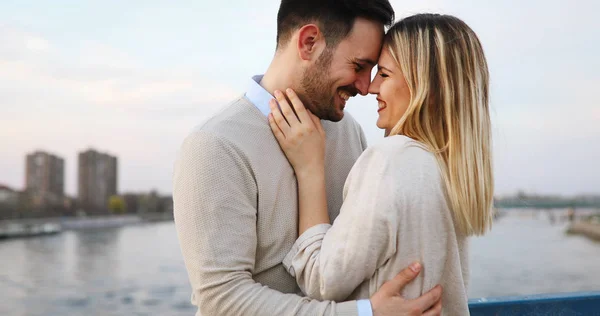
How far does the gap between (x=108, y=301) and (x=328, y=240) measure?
38776mm

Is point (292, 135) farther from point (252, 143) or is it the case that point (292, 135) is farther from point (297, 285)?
point (297, 285)

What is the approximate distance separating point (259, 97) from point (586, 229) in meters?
59.1

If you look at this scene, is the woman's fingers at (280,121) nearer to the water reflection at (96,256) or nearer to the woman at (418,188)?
the woman at (418,188)

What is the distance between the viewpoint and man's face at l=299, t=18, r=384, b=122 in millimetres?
1426

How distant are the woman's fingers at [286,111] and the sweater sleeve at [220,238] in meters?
0.19

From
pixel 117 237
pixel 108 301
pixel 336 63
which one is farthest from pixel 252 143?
pixel 117 237

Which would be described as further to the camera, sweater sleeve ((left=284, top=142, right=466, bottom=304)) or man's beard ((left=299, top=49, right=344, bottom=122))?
man's beard ((left=299, top=49, right=344, bottom=122))

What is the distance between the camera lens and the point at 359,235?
1120 mm

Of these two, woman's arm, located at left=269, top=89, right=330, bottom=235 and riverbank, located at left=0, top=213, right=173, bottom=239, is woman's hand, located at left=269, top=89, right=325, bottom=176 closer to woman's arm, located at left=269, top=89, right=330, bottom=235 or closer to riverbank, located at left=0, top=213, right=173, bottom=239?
woman's arm, located at left=269, top=89, right=330, bottom=235

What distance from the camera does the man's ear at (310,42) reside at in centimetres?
143

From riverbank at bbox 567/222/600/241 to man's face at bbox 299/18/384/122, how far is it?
179ft

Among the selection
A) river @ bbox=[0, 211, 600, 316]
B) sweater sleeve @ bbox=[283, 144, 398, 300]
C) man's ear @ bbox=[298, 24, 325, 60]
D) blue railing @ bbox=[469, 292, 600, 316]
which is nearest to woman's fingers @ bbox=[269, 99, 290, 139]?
man's ear @ bbox=[298, 24, 325, 60]

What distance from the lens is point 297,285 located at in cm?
134

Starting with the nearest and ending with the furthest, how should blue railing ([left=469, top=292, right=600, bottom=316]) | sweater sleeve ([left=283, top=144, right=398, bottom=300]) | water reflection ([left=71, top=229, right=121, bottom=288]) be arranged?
sweater sleeve ([left=283, top=144, right=398, bottom=300]) < blue railing ([left=469, top=292, right=600, bottom=316]) < water reflection ([left=71, top=229, right=121, bottom=288])
